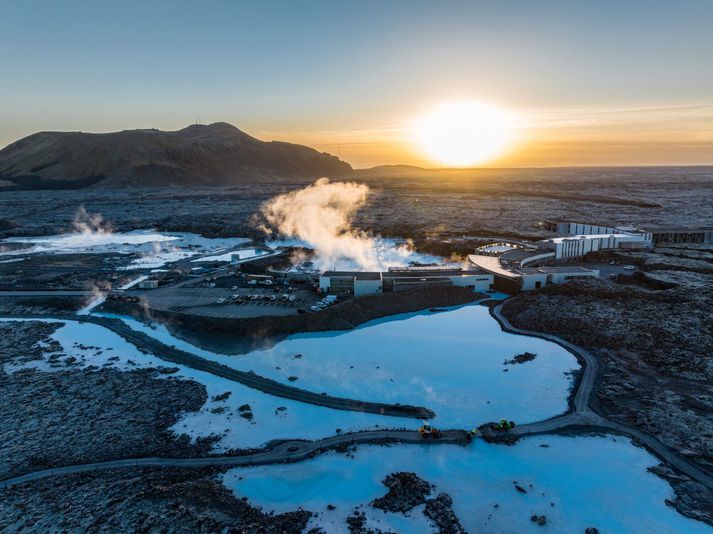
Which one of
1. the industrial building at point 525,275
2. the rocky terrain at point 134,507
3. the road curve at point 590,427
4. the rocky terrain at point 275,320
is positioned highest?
the industrial building at point 525,275

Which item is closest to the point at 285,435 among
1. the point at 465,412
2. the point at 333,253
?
the point at 465,412

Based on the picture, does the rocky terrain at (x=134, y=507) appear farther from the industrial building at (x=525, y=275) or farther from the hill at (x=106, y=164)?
the hill at (x=106, y=164)

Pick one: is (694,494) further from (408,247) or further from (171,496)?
(408,247)

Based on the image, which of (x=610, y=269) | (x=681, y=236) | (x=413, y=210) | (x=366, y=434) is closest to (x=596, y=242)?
(x=610, y=269)

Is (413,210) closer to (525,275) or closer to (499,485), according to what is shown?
(525,275)

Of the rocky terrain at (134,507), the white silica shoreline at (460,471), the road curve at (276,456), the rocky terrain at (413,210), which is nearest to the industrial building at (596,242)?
the rocky terrain at (413,210)

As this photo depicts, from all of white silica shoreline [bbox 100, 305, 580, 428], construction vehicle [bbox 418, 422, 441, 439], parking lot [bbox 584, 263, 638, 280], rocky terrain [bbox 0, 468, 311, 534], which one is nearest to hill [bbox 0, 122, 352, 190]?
white silica shoreline [bbox 100, 305, 580, 428]

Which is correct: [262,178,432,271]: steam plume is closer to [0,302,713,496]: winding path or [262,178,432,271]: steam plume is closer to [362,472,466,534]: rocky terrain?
[0,302,713,496]: winding path
